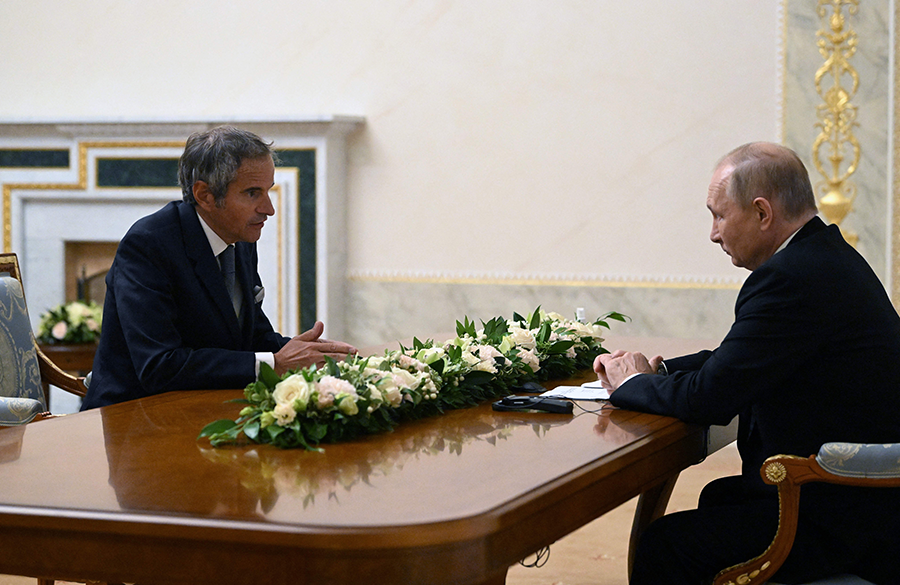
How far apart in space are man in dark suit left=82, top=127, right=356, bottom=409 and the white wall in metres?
3.31

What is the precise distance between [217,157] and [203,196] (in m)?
0.12

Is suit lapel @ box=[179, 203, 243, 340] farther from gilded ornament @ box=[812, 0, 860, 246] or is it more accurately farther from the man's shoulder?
gilded ornament @ box=[812, 0, 860, 246]

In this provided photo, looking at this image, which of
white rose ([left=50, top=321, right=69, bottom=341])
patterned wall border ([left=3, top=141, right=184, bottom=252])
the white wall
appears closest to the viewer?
white rose ([left=50, top=321, right=69, bottom=341])

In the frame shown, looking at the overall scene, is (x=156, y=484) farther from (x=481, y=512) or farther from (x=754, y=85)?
(x=754, y=85)

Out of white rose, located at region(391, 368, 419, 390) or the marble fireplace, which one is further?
the marble fireplace

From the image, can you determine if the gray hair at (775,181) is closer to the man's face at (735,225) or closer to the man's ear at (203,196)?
the man's face at (735,225)

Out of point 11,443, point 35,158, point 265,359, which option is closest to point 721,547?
point 265,359

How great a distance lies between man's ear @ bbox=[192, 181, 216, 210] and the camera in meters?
3.02

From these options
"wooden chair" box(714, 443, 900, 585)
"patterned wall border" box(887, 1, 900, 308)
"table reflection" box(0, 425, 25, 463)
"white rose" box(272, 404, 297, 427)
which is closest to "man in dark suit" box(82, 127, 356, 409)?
"table reflection" box(0, 425, 25, 463)

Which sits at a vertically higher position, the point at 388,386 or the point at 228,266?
the point at 228,266

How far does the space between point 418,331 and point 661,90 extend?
6.73ft

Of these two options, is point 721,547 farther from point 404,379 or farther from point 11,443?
point 11,443

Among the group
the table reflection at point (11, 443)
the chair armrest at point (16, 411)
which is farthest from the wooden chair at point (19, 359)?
the table reflection at point (11, 443)

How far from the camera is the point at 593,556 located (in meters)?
4.17
